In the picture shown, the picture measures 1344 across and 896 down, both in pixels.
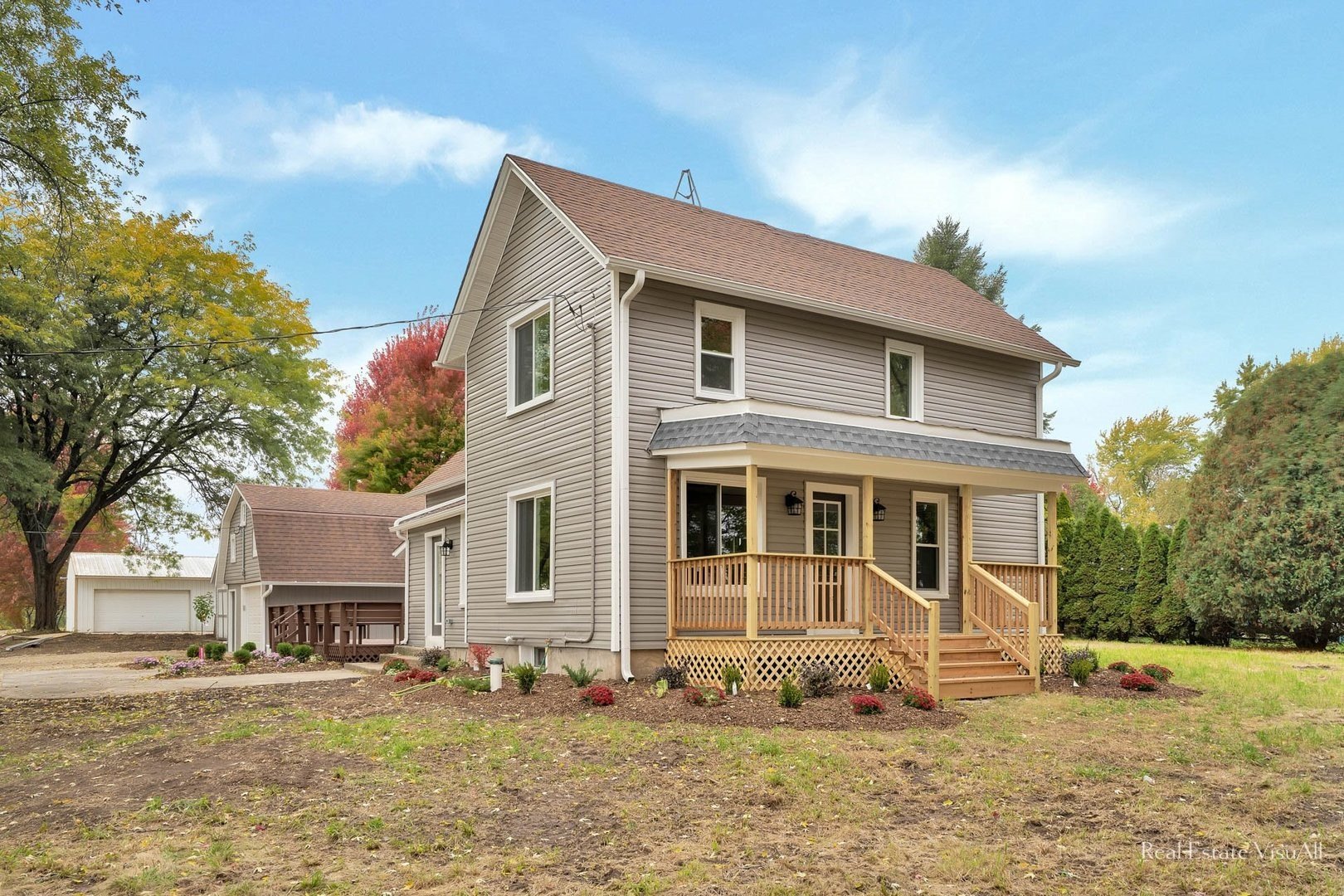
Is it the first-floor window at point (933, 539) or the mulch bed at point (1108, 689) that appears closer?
the mulch bed at point (1108, 689)

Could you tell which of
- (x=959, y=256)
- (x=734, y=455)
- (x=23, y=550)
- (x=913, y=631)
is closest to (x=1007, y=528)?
(x=913, y=631)

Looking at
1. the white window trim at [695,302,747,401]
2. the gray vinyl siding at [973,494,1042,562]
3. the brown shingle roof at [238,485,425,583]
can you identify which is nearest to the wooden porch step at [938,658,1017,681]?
the gray vinyl siding at [973,494,1042,562]

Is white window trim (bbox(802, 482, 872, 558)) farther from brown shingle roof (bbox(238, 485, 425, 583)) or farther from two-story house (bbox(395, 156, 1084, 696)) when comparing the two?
Answer: brown shingle roof (bbox(238, 485, 425, 583))

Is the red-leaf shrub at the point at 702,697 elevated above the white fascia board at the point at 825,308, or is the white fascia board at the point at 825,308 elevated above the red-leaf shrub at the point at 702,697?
the white fascia board at the point at 825,308

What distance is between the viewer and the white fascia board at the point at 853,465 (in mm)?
12312


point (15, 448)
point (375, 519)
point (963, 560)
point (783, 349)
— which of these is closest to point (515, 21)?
point (783, 349)

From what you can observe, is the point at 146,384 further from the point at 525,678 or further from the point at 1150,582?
the point at 1150,582

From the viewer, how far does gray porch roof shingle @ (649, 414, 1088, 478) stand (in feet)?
40.8

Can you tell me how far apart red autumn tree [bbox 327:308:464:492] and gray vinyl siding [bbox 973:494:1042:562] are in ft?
74.2

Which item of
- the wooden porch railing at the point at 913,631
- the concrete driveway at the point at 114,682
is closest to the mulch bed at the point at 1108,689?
the wooden porch railing at the point at 913,631

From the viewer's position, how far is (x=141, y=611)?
44.1 metres

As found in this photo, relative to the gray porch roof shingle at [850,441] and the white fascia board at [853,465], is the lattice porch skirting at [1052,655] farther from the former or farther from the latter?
the gray porch roof shingle at [850,441]

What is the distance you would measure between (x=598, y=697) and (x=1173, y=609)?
15560mm

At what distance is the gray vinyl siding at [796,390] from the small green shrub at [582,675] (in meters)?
0.67
